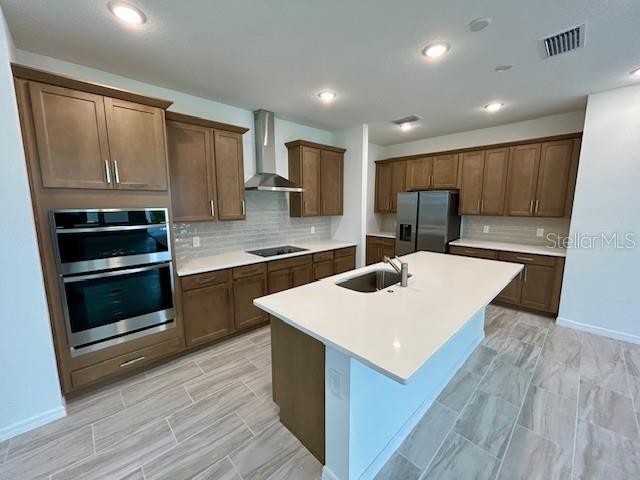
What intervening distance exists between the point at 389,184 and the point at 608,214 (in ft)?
9.81

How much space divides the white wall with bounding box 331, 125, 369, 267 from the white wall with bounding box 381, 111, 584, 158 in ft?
4.46

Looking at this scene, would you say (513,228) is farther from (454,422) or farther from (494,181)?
(454,422)

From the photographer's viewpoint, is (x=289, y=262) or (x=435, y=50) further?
(x=289, y=262)

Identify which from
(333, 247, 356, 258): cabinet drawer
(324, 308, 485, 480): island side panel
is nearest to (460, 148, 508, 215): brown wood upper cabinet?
(333, 247, 356, 258): cabinet drawer

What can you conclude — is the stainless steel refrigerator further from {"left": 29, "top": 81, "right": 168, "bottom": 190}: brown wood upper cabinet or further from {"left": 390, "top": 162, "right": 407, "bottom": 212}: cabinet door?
{"left": 29, "top": 81, "right": 168, "bottom": 190}: brown wood upper cabinet

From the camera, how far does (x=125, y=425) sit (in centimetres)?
184

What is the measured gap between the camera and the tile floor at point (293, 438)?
1534 mm

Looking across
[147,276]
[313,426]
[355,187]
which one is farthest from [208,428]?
[355,187]

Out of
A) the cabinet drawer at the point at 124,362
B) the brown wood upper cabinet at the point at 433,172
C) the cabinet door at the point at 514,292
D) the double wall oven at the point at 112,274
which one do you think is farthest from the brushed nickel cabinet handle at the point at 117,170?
the cabinet door at the point at 514,292

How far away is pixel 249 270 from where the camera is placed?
300 cm

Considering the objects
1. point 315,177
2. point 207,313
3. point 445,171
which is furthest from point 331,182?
point 207,313

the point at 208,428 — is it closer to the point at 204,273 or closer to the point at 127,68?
the point at 204,273

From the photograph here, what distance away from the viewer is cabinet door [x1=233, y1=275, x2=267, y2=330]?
293 centimetres

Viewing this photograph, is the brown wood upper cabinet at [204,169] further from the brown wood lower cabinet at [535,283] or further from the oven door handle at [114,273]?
the brown wood lower cabinet at [535,283]
